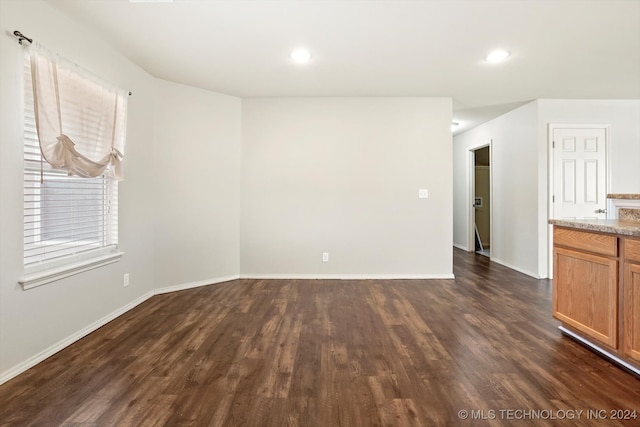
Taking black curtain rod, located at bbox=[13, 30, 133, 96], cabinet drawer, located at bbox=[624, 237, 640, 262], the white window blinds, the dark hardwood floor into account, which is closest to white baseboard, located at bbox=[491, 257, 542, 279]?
the dark hardwood floor

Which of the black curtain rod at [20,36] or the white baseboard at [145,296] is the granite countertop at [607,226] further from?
the black curtain rod at [20,36]

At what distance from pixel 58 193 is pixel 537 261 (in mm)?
5361

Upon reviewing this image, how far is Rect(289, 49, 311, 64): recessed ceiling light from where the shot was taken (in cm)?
286

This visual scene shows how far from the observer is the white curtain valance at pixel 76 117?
6.66 ft

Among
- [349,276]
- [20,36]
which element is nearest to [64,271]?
[20,36]

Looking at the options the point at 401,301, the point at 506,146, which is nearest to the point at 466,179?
the point at 506,146

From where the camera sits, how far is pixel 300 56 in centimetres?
296

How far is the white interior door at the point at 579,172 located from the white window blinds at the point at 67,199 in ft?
17.5

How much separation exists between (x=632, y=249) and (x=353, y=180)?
283 cm

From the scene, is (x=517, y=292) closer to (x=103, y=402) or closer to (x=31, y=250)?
(x=103, y=402)

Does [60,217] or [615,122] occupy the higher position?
[615,122]

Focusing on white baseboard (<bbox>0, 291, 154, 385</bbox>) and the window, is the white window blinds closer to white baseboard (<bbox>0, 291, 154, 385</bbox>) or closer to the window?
the window

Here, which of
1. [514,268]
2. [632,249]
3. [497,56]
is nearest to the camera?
[632,249]

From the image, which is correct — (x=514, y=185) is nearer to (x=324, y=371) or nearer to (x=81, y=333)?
(x=324, y=371)
